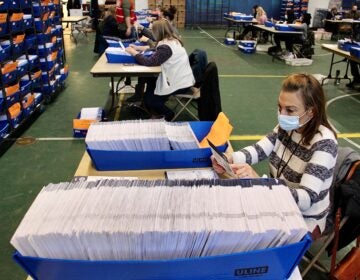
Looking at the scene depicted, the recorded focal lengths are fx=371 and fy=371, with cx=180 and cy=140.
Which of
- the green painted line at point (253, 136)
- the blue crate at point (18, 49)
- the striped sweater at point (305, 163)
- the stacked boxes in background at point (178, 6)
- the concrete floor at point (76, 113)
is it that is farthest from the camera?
the stacked boxes in background at point (178, 6)

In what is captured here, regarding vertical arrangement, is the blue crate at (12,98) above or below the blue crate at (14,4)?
below

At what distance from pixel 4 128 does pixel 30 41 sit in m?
1.56

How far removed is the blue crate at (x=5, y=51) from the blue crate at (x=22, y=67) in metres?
0.23

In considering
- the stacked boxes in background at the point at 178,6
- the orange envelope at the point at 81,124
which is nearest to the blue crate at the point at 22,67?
the orange envelope at the point at 81,124

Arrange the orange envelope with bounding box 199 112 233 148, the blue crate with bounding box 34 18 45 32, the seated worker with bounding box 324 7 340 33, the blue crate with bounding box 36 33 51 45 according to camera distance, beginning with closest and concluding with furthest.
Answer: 1. the orange envelope with bounding box 199 112 233 148
2. the blue crate with bounding box 34 18 45 32
3. the blue crate with bounding box 36 33 51 45
4. the seated worker with bounding box 324 7 340 33

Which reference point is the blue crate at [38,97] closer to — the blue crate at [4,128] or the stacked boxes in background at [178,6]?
the blue crate at [4,128]

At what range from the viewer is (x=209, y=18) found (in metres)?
17.2

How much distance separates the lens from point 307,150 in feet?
6.00

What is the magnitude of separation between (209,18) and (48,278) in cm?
1732

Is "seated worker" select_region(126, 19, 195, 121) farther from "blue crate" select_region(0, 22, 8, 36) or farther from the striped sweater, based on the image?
the striped sweater

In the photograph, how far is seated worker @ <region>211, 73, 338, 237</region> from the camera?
1667mm

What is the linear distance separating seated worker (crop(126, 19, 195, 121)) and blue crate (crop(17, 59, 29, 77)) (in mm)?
1395

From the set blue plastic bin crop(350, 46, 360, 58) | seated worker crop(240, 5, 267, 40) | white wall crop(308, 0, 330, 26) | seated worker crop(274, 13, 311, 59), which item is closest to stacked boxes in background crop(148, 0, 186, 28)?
seated worker crop(240, 5, 267, 40)

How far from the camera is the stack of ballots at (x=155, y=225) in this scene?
0.96 m
